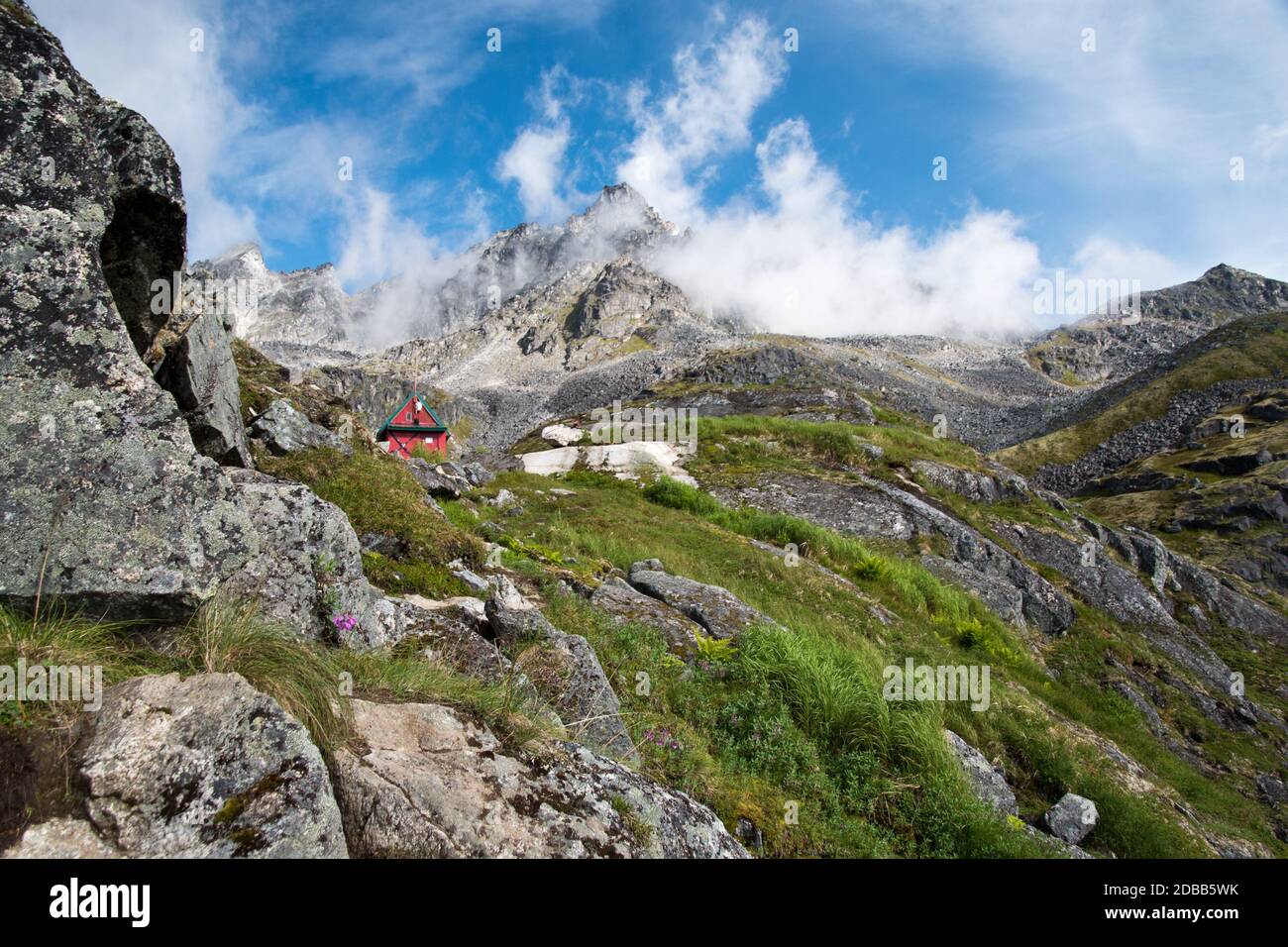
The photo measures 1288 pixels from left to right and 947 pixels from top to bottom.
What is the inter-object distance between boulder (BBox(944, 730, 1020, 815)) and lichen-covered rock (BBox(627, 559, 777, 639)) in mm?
3372

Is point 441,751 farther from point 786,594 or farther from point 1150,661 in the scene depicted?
point 1150,661

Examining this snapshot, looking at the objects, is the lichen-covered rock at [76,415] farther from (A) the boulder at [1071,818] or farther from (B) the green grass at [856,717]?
(A) the boulder at [1071,818]

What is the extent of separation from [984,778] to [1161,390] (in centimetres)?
10756

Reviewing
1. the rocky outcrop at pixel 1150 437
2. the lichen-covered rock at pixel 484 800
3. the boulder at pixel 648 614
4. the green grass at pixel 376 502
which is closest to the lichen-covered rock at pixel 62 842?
the lichen-covered rock at pixel 484 800

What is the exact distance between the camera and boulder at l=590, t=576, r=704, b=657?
962 centimetres

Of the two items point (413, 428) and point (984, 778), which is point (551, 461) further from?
point (984, 778)

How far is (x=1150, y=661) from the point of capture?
18672 mm

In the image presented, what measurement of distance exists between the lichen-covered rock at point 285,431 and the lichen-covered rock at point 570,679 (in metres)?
5.65

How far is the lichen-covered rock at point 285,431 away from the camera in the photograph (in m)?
10.3

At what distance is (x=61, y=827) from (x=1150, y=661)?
24175mm

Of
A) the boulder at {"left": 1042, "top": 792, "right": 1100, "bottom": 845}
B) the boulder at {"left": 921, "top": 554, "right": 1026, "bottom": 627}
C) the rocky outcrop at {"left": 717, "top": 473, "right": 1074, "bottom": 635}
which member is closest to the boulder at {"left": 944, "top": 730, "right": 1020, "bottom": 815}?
the boulder at {"left": 1042, "top": 792, "right": 1100, "bottom": 845}

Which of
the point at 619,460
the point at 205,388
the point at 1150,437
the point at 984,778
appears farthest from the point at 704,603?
the point at 1150,437

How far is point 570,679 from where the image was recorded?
6.20 metres

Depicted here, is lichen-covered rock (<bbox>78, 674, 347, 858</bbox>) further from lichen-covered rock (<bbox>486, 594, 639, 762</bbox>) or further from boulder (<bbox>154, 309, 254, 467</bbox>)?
boulder (<bbox>154, 309, 254, 467</bbox>)
